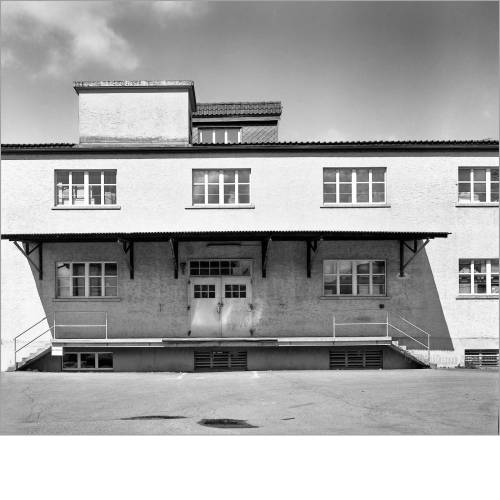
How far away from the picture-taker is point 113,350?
16953 mm

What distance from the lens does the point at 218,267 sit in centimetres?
1761

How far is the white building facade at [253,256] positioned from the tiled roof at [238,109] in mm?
11210

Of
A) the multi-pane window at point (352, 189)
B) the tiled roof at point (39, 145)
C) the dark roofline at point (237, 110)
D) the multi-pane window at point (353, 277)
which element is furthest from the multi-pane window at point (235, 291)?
the dark roofline at point (237, 110)

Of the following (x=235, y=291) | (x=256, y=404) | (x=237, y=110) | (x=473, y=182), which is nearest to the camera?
(x=256, y=404)

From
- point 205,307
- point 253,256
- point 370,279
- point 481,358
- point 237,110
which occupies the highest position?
point 237,110

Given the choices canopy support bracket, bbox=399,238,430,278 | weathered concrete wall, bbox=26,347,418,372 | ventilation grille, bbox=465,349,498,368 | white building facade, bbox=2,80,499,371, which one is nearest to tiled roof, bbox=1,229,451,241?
white building facade, bbox=2,80,499,371

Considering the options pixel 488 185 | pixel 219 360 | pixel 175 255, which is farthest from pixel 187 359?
→ pixel 488 185

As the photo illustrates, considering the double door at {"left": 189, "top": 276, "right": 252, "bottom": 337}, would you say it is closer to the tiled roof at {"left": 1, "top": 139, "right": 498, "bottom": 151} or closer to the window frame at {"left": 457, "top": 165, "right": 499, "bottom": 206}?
the tiled roof at {"left": 1, "top": 139, "right": 498, "bottom": 151}

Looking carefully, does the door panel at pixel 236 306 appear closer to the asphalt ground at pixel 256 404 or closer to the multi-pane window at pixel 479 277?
the asphalt ground at pixel 256 404

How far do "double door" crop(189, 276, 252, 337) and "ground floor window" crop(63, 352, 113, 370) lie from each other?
2831 mm

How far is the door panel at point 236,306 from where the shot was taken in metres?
17.3

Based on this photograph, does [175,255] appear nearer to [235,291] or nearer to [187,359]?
[235,291]

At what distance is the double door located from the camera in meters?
17.3

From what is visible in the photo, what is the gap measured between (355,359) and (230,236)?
570cm
